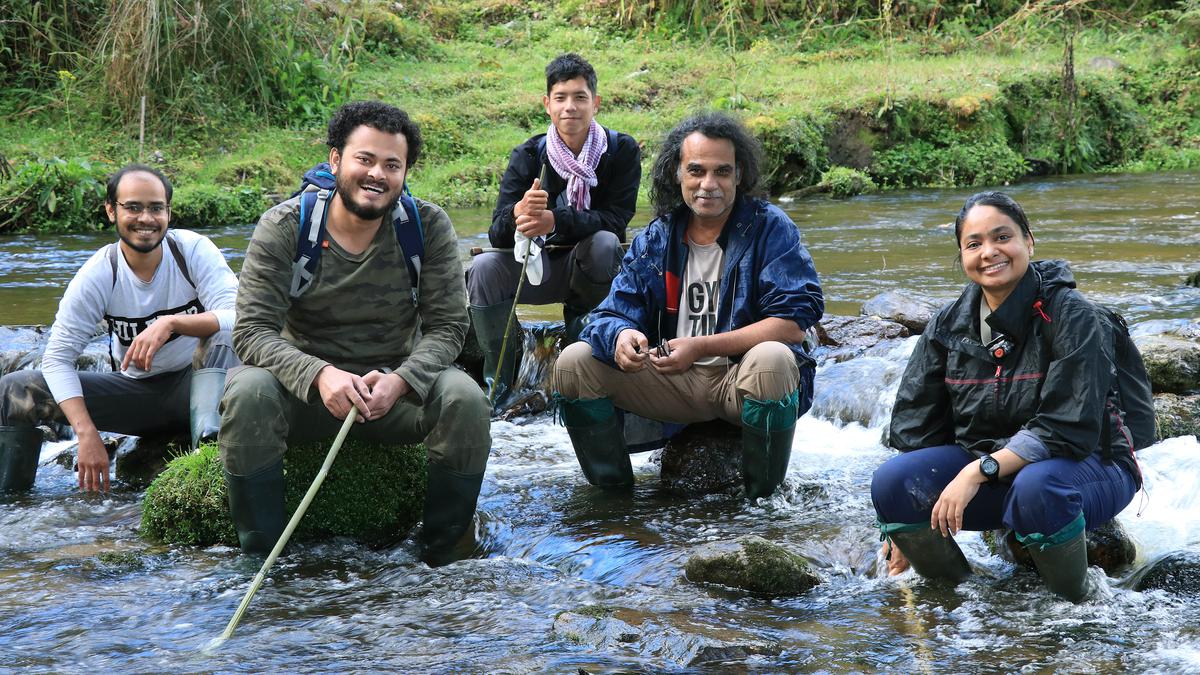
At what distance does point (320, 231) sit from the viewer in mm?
4426

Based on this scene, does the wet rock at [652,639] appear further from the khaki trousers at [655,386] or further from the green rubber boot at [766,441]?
the khaki trousers at [655,386]

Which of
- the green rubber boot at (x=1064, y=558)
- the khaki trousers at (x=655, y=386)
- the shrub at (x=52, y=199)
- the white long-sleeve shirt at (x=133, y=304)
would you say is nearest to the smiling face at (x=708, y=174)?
the khaki trousers at (x=655, y=386)

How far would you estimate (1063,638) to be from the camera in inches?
141

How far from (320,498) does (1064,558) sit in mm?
2717

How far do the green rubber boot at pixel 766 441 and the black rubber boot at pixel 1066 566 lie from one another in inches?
48.1

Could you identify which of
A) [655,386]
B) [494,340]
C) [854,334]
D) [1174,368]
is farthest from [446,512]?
[1174,368]

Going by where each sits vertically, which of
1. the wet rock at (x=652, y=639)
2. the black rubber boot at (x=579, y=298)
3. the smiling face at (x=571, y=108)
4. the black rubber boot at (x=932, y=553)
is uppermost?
the smiling face at (x=571, y=108)

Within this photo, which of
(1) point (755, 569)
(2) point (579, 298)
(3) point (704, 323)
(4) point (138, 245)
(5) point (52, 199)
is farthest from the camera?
(5) point (52, 199)

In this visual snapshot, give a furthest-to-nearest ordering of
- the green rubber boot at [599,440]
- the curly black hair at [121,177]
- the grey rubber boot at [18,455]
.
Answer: the grey rubber boot at [18,455]
the curly black hair at [121,177]
the green rubber boot at [599,440]

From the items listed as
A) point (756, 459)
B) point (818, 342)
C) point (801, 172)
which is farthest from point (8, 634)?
point (801, 172)

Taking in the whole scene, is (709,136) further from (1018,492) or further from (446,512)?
(1018,492)

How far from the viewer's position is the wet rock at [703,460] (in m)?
5.13

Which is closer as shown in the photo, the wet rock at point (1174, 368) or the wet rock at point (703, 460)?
the wet rock at point (703, 460)

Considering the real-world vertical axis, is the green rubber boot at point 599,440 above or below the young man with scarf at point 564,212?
below
